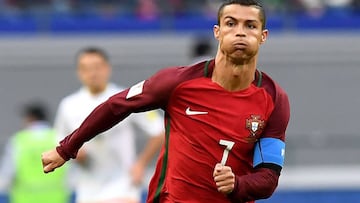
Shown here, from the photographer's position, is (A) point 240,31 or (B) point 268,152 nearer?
(A) point 240,31

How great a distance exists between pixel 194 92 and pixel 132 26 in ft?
42.0

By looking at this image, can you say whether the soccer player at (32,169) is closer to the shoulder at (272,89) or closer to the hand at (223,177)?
the shoulder at (272,89)

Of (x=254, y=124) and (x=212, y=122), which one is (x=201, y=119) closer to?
(x=212, y=122)

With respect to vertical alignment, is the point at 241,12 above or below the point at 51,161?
above

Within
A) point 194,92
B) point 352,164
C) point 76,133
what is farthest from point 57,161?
point 352,164

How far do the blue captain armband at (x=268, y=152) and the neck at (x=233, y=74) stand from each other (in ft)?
1.03

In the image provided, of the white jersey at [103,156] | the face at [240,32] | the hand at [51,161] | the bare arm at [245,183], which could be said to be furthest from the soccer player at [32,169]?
the face at [240,32]

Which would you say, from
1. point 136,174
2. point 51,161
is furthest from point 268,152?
point 136,174

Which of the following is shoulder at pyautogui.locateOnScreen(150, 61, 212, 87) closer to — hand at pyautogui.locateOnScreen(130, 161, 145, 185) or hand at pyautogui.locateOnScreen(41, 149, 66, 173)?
hand at pyautogui.locateOnScreen(41, 149, 66, 173)

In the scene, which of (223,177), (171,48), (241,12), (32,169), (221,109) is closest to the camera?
(223,177)

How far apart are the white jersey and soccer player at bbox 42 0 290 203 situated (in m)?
3.32

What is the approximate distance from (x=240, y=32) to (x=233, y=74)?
29cm

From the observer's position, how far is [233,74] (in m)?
5.91

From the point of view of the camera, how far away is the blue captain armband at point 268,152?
594 cm
